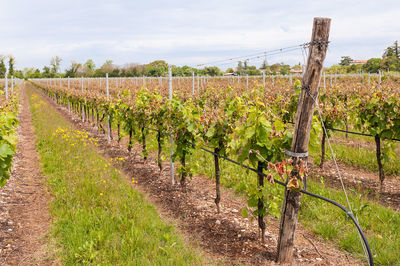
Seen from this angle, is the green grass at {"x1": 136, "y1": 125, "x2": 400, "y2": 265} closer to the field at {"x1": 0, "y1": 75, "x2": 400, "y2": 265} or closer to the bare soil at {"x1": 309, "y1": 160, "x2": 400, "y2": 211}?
the field at {"x1": 0, "y1": 75, "x2": 400, "y2": 265}

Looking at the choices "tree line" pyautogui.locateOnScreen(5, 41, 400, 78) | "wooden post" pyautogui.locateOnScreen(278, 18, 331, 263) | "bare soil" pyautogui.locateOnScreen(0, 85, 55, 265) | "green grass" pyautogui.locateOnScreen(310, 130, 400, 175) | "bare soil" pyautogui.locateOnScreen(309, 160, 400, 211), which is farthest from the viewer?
"tree line" pyautogui.locateOnScreen(5, 41, 400, 78)

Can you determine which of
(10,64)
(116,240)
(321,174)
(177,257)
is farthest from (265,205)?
(10,64)

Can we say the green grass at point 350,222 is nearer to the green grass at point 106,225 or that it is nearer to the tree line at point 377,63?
the green grass at point 106,225

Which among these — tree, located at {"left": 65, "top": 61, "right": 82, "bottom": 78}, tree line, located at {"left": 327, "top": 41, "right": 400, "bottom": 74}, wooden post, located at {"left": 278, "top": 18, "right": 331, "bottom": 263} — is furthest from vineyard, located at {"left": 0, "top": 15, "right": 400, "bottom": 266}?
tree, located at {"left": 65, "top": 61, "right": 82, "bottom": 78}

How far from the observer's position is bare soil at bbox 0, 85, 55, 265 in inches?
151

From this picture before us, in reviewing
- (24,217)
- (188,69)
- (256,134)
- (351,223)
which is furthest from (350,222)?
(188,69)

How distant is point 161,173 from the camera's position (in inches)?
278

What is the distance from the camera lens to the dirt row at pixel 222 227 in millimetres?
3695

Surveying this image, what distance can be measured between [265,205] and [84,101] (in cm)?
1151

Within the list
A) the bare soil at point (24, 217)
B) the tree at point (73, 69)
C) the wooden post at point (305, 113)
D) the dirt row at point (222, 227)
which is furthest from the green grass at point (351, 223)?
the tree at point (73, 69)

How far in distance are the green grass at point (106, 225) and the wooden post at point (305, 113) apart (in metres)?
1.00

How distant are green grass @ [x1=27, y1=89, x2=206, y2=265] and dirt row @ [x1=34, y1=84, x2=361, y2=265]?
369mm

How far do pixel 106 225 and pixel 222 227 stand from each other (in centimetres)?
168

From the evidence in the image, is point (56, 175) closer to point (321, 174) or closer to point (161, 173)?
point (161, 173)
